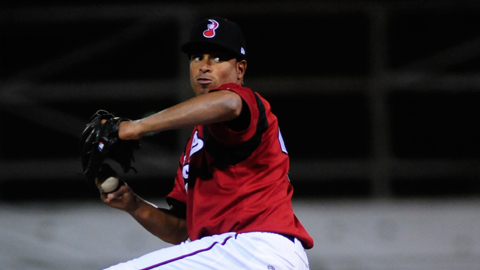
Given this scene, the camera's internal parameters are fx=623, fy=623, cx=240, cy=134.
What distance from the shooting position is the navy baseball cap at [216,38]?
7.76 feet

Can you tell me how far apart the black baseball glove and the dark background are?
4.41 metres

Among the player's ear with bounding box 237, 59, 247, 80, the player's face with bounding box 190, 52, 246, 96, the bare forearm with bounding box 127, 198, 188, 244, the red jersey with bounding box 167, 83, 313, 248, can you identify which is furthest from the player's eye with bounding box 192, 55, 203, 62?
the bare forearm with bounding box 127, 198, 188, 244

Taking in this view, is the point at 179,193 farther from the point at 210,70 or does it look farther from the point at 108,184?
the point at 210,70

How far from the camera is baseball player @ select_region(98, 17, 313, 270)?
202cm

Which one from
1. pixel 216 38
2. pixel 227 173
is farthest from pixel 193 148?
pixel 216 38

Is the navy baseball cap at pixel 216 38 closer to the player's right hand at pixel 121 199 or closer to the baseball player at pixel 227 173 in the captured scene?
the baseball player at pixel 227 173

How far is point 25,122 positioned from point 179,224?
4.88 meters

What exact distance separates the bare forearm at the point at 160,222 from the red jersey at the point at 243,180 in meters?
0.38

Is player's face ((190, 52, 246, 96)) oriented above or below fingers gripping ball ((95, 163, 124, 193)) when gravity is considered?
above

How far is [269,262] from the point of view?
2.12 metres

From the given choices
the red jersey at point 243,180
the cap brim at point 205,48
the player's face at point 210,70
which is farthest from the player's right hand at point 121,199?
the cap brim at point 205,48

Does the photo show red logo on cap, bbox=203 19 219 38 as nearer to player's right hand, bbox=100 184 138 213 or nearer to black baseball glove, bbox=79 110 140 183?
black baseball glove, bbox=79 110 140 183

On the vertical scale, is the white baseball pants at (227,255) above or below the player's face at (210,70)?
below

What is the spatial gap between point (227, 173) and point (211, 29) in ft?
1.86
